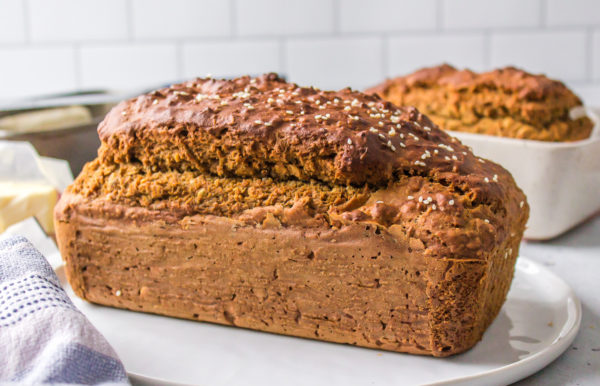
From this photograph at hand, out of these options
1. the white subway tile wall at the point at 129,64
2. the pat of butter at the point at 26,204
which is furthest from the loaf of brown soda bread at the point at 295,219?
the white subway tile wall at the point at 129,64

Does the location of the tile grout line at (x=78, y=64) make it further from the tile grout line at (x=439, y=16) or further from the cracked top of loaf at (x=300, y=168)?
the cracked top of loaf at (x=300, y=168)

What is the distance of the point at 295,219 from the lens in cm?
120

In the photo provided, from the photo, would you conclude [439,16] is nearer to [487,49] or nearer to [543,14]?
[487,49]

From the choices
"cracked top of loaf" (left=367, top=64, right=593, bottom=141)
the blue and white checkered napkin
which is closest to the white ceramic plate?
the blue and white checkered napkin

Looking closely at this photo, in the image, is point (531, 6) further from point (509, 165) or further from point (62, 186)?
point (62, 186)

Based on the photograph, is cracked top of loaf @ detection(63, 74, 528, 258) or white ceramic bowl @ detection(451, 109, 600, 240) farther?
white ceramic bowl @ detection(451, 109, 600, 240)

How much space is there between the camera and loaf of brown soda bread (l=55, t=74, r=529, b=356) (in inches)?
44.7

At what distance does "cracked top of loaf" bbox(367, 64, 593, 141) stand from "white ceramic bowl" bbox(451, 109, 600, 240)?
59 millimetres

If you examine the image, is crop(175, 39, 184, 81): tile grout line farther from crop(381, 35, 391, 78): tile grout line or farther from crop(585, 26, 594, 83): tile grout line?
crop(585, 26, 594, 83): tile grout line

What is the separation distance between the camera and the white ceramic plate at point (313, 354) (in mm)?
1090

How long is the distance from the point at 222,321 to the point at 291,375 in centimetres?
→ 26

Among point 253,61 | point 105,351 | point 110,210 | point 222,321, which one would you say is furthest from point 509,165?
point 253,61

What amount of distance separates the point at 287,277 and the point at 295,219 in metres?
0.12

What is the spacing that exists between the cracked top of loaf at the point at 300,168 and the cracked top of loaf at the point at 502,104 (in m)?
0.67
